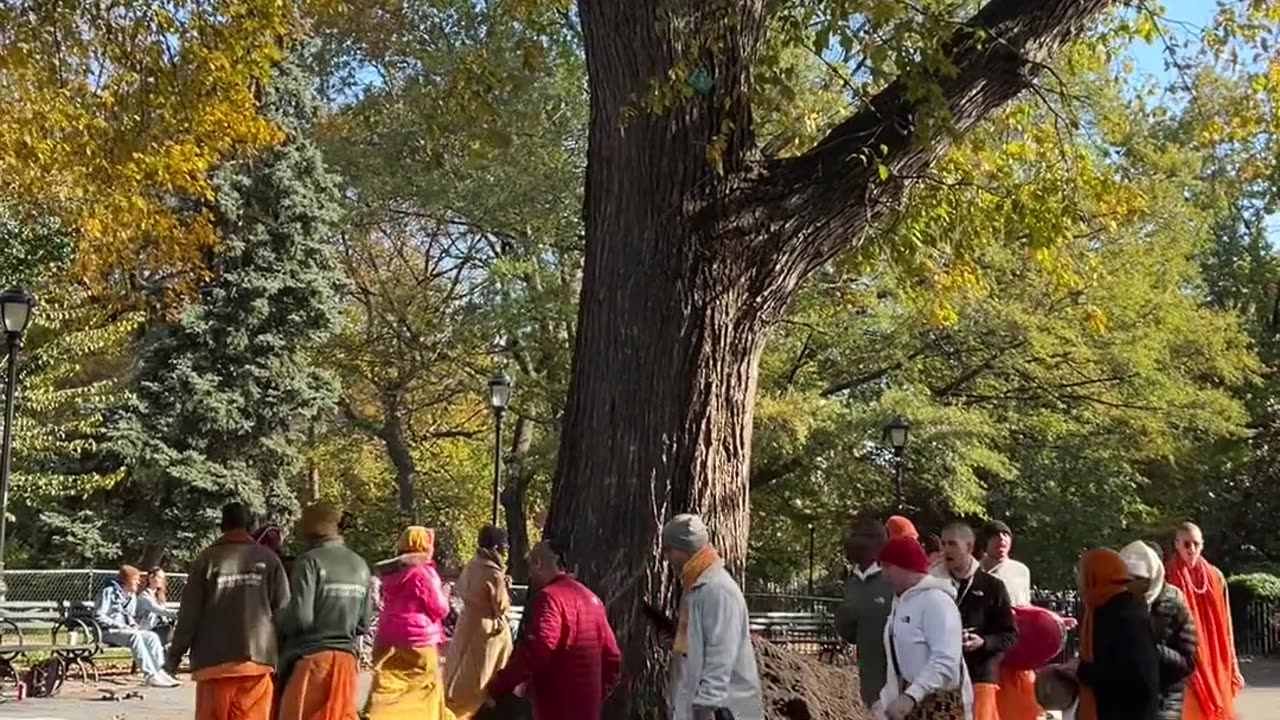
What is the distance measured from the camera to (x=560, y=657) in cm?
750

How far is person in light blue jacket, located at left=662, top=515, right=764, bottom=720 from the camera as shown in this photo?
620 cm

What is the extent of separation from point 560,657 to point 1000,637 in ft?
8.06

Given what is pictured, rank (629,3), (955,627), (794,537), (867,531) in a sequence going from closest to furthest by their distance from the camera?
(955,627)
(867,531)
(629,3)
(794,537)

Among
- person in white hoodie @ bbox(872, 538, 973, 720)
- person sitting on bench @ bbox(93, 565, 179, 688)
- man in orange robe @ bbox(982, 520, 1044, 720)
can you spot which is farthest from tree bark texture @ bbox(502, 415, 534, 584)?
person in white hoodie @ bbox(872, 538, 973, 720)

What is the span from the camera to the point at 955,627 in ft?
19.8

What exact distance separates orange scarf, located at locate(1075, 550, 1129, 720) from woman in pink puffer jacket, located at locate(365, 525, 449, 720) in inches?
213

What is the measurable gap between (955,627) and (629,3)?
4736 mm

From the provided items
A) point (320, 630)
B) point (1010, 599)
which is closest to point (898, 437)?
point (1010, 599)

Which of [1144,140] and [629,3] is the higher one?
[1144,140]

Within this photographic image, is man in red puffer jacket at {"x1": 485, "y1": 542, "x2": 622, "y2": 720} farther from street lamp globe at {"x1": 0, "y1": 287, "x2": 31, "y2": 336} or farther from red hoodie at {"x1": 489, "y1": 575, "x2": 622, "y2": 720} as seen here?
street lamp globe at {"x1": 0, "y1": 287, "x2": 31, "y2": 336}

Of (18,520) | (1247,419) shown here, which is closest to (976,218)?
(1247,419)

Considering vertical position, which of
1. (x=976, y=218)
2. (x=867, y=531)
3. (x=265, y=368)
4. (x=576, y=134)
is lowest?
(x=867, y=531)

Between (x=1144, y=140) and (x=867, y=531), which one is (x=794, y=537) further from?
(x=867, y=531)

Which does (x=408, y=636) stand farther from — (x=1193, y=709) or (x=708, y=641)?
(x=1193, y=709)
